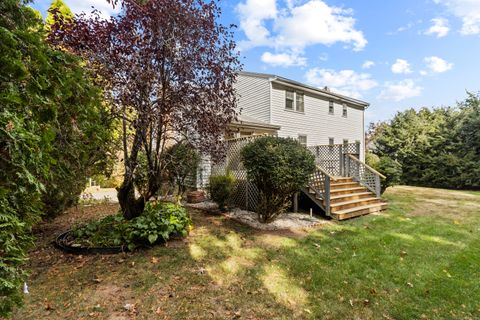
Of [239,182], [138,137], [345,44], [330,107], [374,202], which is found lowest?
[374,202]

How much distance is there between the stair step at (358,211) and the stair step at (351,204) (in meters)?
0.13

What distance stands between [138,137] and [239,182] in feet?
12.8

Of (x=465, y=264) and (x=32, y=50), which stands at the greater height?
(x=32, y=50)

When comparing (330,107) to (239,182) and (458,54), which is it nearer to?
(458,54)

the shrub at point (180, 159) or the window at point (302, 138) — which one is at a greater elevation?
the window at point (302, 138)

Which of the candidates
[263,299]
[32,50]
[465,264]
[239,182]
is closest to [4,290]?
[32,50]

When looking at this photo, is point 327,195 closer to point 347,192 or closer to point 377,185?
point 347,192

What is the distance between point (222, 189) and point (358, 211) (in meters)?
4.05

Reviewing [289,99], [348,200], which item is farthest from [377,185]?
[289,99]

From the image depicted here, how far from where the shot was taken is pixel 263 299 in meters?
3.22

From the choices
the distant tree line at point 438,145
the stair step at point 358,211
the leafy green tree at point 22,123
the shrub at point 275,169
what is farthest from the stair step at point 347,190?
the distant tree line at point 438,145

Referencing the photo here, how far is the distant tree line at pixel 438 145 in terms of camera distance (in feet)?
53.5

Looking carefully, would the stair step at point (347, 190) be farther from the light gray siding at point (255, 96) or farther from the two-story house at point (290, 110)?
the light gray siding at point (255, 96)

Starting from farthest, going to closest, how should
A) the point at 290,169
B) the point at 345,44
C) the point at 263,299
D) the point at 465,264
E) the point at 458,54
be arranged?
the point at 345,44, the point at 458,54, the point at 290,169, the point at 465,264, the point at 263,299
